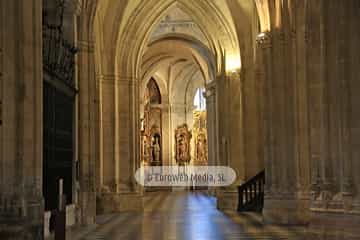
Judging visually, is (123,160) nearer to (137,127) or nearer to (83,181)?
(137,127)

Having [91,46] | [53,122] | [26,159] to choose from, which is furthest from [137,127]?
[26,159]

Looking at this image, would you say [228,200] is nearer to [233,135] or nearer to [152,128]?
[233,135]

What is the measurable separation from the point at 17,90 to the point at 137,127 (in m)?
17.4

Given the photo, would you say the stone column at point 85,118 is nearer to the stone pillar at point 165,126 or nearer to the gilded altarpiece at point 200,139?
the stone pillar at point 165,126

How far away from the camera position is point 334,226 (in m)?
10.4

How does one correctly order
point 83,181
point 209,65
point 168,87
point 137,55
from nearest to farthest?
1. point 83,181
2. point 137,55
3. point 209,65
4. point 168,87

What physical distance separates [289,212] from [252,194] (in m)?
6.57

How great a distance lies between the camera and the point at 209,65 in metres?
37.2

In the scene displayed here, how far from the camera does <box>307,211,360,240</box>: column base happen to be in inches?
398

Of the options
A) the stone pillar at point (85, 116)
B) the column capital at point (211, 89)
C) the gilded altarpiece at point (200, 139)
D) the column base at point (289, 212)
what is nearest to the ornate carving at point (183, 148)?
the gilded altarpiece at point (200, 139)

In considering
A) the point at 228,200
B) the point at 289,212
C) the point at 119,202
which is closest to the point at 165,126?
the point at 119,202

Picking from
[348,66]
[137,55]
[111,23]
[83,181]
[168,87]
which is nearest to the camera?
[348,66]

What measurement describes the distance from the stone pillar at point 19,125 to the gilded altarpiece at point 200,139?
1466 inches

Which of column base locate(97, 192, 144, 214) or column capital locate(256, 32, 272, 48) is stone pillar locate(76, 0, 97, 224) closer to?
column capital locate(256, 32, 272, 48)
